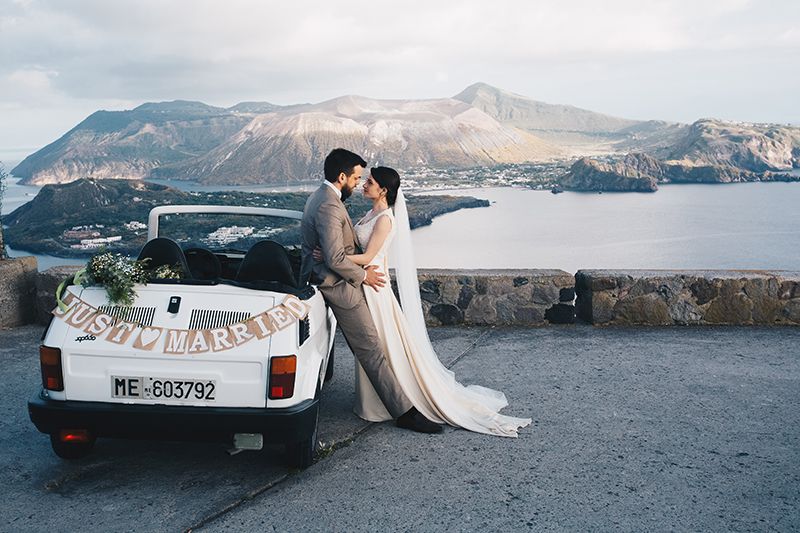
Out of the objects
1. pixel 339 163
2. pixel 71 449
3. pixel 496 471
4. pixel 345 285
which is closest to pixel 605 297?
pixel 345 285

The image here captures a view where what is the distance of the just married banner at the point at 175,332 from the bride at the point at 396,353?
1.11m

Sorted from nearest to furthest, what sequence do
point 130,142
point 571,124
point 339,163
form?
point 339,163 < point 130,142 < point 571,124

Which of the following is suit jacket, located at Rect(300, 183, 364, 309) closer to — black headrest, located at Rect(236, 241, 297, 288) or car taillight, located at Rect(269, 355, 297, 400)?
black headrest, located at Rect(236, 241, 297, 288)

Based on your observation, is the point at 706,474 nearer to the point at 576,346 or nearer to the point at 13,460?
the point at 576,346

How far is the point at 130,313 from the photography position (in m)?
3.78

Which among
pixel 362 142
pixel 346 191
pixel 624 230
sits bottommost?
pixel 624 230

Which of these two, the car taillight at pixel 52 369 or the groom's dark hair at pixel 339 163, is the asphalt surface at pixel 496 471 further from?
the groom's dark hair at pixel 339 163

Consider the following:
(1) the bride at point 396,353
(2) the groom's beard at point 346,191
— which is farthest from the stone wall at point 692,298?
(2) the groom's beard at point 346,191

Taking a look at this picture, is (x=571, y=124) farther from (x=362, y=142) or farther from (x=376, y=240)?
(x=376, y=240)

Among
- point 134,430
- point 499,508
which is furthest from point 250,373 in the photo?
point 499,508

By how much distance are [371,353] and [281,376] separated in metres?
1.22

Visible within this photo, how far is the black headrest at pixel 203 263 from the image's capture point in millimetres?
4984

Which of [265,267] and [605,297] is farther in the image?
[605,297]

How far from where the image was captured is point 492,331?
7.67 meters
